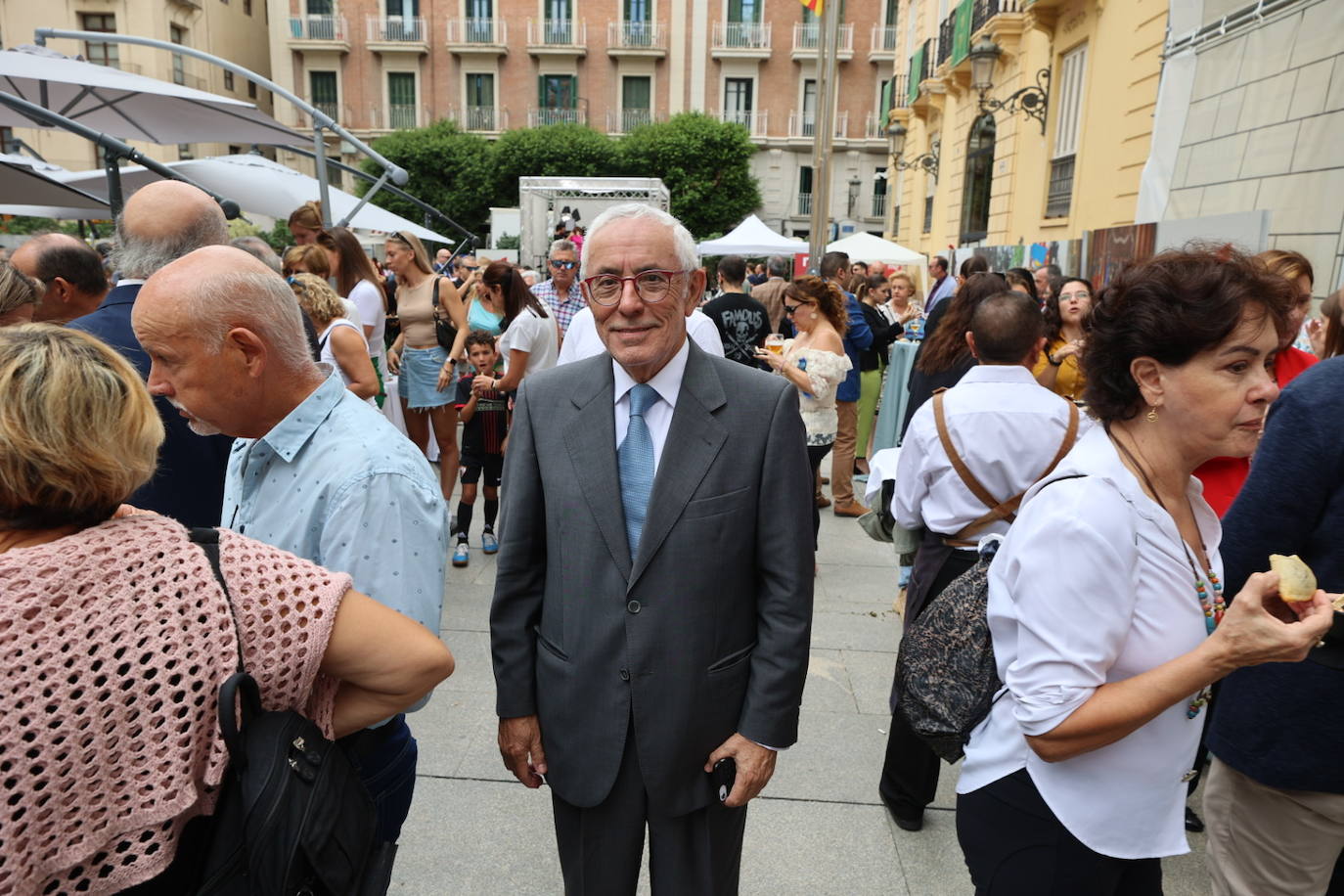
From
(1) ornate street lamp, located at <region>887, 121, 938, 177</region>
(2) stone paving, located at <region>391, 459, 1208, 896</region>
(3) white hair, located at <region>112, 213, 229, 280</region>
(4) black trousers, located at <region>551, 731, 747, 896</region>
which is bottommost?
(2) stone paving, located at <region>391, 459, 1208, 896</region>

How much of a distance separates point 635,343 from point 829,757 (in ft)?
7.88

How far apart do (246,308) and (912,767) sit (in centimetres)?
267

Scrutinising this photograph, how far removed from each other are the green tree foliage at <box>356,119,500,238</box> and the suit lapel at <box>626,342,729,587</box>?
36.4 m

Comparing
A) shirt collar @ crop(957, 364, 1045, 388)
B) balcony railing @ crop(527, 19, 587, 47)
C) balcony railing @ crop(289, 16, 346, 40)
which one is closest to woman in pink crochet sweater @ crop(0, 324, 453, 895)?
shirt collar @ crop(957, 364, 1045, 388)

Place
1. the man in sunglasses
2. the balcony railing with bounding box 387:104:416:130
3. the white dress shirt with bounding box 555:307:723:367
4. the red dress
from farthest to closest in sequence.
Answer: the balcony railing with bounding box 387:104:416:130
the man in sunglasses
the white dress shirt with bounding box 555:307:723:367
the red dress

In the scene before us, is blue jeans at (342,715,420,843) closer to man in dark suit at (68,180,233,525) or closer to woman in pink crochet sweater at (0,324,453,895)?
woman in pink crochet sweater at (0,324,453,895)

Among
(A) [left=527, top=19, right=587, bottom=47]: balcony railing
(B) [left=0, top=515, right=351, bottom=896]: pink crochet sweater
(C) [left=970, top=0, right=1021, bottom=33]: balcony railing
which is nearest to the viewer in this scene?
(B) [left=0, top=515, right=351, bottom=896]: pink crochet sweater

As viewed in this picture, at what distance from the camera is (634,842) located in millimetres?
2014

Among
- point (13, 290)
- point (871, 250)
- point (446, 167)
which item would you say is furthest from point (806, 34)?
point (13, 290)

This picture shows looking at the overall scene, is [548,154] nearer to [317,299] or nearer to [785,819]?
[317,299]

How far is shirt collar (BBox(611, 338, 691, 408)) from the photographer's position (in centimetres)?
201

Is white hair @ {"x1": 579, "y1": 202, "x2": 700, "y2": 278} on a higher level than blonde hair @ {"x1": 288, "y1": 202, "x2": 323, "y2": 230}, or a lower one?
lower

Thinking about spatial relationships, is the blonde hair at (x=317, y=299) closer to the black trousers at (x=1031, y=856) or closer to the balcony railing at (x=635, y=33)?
the black trousers at (x=1031, y=856)

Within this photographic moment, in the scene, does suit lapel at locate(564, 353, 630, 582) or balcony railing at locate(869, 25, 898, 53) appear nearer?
suit lapel at locate(564, 353, 630, 582)
